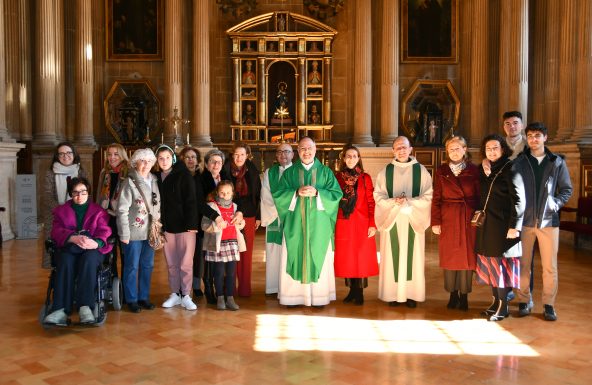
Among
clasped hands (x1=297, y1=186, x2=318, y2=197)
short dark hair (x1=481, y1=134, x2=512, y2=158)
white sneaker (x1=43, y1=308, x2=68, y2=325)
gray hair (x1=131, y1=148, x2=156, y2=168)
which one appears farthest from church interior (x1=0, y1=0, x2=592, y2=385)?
white sneaker (x1=43, y1=308, x2=68, y2=325)

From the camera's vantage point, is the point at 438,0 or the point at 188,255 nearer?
the point at 188,255

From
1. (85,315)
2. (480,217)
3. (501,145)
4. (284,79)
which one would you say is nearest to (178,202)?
(85,315)

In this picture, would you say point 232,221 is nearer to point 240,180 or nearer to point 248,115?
point 240,180

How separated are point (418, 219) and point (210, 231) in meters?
2.28

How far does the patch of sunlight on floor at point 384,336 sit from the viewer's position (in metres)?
5.75

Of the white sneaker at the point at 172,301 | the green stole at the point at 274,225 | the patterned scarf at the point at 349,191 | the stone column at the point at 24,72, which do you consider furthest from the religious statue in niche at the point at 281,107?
the white sneaker at the point at 172,301

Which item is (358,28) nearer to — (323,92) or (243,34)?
(323,92)

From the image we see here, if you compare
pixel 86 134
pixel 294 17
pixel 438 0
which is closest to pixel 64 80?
pixel 86 134

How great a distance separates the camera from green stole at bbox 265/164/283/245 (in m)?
7.59

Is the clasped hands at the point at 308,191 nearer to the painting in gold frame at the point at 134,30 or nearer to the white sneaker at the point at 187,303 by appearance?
the white sneaker at the point at 187,303

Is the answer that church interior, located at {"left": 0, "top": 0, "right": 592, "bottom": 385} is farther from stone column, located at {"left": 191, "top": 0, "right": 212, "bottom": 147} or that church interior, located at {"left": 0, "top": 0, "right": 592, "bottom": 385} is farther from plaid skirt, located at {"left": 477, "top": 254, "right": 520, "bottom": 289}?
plaid skirt, located at {"left": 477, "top": 254, "right": 520, "bottom": 289}

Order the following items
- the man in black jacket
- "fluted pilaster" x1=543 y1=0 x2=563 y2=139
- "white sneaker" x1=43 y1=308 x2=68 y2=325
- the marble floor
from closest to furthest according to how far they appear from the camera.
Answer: the marble floor → "white sneaker" x1=43 y1=308 x2=68 y2=325 → the man in black jacket → "fluted pilaster" x1=543 y1=0 x2=563 y2=139

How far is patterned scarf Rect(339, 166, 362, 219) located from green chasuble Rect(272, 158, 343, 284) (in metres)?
0.11

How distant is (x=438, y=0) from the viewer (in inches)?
704
